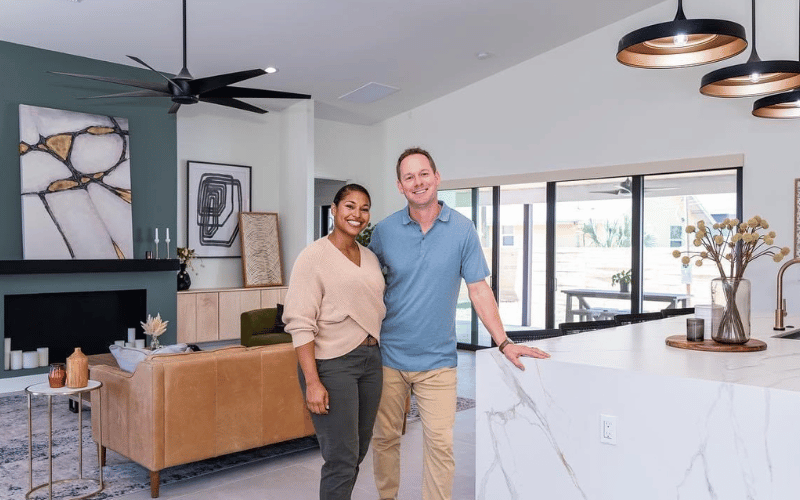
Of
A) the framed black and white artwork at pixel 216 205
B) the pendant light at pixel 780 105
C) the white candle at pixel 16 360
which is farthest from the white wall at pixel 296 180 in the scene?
the pendant light at pixel 780 105

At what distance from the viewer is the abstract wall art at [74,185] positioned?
611 cm

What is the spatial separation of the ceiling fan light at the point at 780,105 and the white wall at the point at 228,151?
228 inches

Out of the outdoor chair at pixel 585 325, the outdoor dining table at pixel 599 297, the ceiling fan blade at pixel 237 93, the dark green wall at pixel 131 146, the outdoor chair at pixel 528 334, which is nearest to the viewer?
the outdoor chair at pixel 528 334

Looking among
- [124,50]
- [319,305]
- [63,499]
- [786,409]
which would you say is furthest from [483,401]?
[124,50]

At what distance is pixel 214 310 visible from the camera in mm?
7645

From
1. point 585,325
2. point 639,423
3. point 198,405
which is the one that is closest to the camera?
point 639,423

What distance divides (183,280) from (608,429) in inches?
246

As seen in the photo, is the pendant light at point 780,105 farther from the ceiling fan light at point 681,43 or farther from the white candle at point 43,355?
the white candle at point 43,355

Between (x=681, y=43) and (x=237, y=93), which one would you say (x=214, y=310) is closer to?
(x=237, y=93)

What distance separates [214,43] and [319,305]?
15.2ft

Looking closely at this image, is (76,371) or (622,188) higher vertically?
(622,188)

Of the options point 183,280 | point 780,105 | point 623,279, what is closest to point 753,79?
point 780,105

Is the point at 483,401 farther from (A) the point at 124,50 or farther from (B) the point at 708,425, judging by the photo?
(A) the point at 124,50

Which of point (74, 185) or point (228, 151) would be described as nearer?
point (74, 185)
